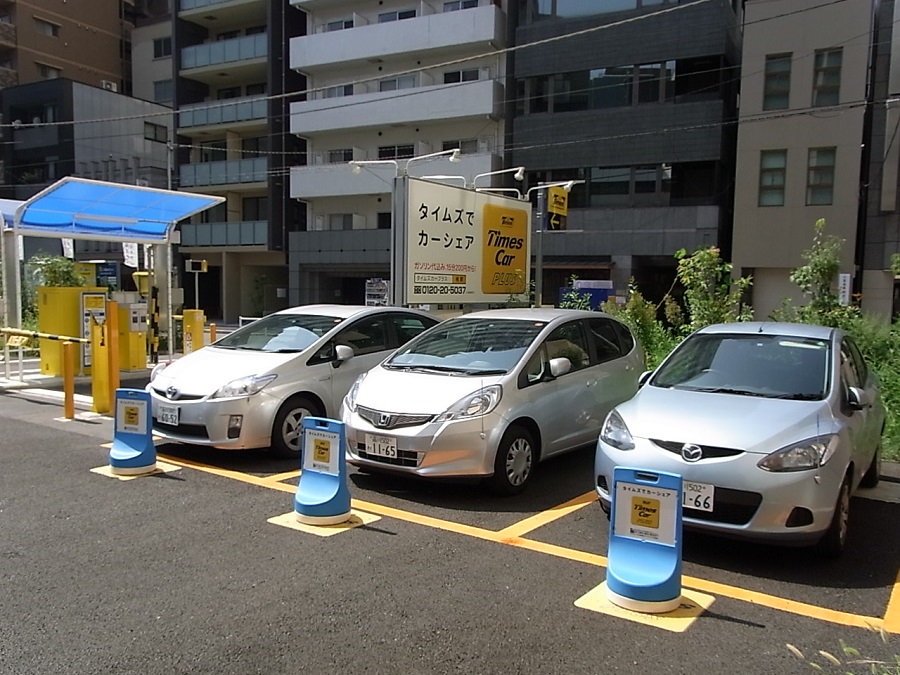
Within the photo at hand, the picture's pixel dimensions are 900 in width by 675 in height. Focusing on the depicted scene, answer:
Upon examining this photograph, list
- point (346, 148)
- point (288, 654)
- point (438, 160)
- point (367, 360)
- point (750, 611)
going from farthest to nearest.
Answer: point (346, 148), point (438, 160), point (367, 360), point (750, 611), point (288, 654)

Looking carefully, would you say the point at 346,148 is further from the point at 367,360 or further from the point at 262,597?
the point at 262,597

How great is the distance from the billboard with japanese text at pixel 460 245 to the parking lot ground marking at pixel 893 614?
734 centimetres

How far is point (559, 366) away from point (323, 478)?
2.31 metres

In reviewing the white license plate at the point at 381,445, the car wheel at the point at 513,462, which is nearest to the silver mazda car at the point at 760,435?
the car wheel at the point at 513,462

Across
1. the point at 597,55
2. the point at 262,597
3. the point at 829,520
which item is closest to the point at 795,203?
the point at 597,55

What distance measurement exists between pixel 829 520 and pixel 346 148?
32498 mm

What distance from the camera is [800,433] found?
4.57 m

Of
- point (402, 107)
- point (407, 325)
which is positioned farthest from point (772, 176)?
point (407, 325)

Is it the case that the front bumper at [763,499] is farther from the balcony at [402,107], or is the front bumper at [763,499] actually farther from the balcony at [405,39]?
the balcony at [405,39]

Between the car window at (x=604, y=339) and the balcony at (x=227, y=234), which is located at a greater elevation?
the balcony at (x=227, y=234)

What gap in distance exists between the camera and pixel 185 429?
23.2ft

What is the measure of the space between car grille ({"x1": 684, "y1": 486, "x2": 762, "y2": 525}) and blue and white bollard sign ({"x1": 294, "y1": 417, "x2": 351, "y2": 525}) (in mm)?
2523

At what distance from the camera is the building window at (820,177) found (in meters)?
25.0

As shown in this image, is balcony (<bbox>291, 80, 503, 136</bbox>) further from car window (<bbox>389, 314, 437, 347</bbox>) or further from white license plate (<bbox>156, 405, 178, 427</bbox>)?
white license plate (<bbox>156, 405, 178, 427</bbox>)
